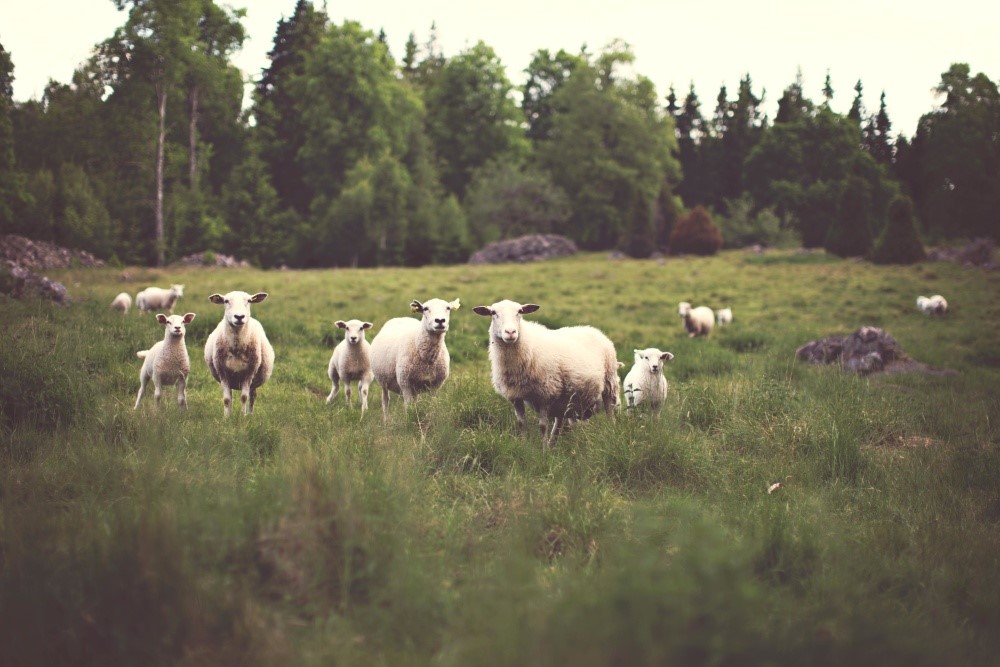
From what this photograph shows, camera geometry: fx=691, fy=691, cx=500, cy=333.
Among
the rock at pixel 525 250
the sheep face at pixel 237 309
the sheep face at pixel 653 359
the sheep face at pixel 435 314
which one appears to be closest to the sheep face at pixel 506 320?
the sheep face at pixel 435 314

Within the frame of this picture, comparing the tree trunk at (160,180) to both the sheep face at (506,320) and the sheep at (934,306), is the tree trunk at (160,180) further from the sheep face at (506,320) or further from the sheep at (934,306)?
the sheep at (934,306)

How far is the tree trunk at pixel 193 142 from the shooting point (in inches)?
1572

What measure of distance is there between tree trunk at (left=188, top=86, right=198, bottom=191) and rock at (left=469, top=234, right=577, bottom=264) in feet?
56.4

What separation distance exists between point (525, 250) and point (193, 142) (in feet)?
68.2

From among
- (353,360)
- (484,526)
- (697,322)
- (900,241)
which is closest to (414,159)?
(900,241)

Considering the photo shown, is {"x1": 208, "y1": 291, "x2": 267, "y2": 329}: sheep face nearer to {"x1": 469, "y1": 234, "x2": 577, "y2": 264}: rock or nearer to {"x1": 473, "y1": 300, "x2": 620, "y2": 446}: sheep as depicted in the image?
{"x1": 473, "y1": 300, "x2": 620, "y2": 446}: sheep

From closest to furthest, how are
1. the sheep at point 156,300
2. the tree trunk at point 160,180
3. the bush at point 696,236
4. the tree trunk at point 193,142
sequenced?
the sheep at point 156,300
the tree trunk at point 160,180
the bush at point 696,236
the tree trunk at point 193,142

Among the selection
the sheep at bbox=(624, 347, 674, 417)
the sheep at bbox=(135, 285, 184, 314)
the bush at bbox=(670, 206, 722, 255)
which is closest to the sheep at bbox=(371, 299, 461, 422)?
the sheep at bbox=(624, 347, 674, 417)

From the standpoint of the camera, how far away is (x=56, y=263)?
2694 centimetres

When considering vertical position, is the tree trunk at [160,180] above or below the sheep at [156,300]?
above

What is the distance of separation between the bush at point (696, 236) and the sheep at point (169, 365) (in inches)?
1311

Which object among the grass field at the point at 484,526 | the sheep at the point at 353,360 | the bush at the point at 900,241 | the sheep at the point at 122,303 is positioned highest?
the bush at the point at 900,241

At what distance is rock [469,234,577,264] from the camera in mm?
38094

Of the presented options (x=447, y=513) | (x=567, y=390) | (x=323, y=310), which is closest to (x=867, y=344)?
(x=567, y=390)
